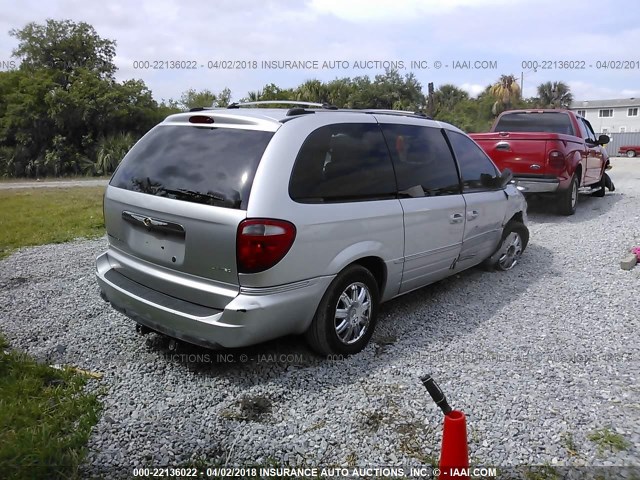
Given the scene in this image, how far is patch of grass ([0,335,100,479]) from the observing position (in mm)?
2574

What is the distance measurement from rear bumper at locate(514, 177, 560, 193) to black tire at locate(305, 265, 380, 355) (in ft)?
17.5

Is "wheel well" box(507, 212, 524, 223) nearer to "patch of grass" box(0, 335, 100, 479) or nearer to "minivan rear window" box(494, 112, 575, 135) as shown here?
"minivan rear window" box(494, 112, 575, 135)

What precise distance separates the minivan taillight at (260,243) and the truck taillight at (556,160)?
6454mm

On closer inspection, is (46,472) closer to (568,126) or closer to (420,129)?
(420,129)

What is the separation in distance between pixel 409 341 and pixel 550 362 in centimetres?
103

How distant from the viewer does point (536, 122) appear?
9.72m

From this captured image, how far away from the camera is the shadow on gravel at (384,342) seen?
3.54 metres

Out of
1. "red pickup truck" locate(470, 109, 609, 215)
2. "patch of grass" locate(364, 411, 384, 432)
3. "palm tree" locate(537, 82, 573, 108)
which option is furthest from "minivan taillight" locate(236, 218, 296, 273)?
"palm tree" locate(537, 82, 573, 108)

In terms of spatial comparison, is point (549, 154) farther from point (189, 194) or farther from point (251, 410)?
point (251, 410)

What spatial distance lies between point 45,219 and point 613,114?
202ft

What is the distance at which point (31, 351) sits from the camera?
12.7 feet

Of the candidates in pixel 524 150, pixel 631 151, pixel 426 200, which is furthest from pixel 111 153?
pixel 631 151

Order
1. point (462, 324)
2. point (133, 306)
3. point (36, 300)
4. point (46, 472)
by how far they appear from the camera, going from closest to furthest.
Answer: point (46, 472)
point (133, 306)
point (462, 324)
point (36, 300)

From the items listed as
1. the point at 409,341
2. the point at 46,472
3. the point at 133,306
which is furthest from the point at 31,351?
the point at 409,341
